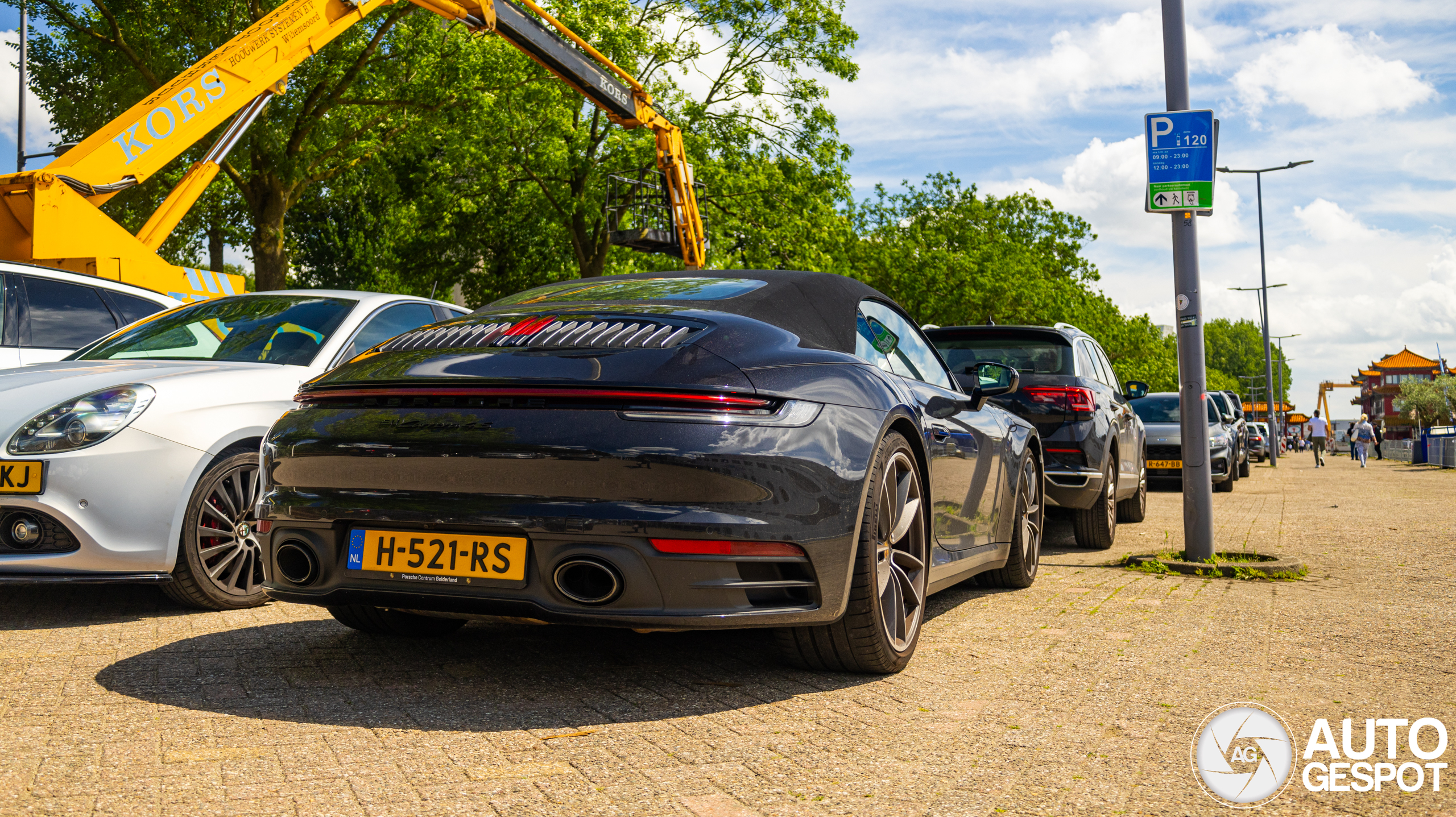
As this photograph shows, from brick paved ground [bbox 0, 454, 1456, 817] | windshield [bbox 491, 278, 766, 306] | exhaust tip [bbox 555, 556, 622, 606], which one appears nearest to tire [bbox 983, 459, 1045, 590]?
brick paved ground [bbox 0, 454, 1456, 817]

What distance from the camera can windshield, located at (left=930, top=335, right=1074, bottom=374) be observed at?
815cm

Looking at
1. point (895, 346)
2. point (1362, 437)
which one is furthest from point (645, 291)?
point (1362, 437)

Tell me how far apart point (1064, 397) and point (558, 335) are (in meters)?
5.33

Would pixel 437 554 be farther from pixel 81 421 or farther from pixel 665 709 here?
pixel 81 421

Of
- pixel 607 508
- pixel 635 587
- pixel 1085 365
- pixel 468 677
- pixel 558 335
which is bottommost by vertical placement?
pixel 468 677

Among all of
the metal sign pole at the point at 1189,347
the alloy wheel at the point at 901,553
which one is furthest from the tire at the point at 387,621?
the metal sign pole at the point at 1189,347

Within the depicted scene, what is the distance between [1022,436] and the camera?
5.81 m

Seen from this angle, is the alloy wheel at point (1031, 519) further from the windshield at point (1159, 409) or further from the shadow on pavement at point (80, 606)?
the windshield at point (1159, 409)

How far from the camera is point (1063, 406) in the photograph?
26.3ft

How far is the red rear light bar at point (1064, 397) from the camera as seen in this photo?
26.3 ft

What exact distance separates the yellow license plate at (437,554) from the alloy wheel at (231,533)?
1.84 metres

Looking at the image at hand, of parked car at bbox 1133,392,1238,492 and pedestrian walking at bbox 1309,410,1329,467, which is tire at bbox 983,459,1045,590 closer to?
parked car at bbox 1133,392,1238,492

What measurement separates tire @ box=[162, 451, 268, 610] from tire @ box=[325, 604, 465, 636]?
82 cm

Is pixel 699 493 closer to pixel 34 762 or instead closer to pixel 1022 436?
pixel 34 762
